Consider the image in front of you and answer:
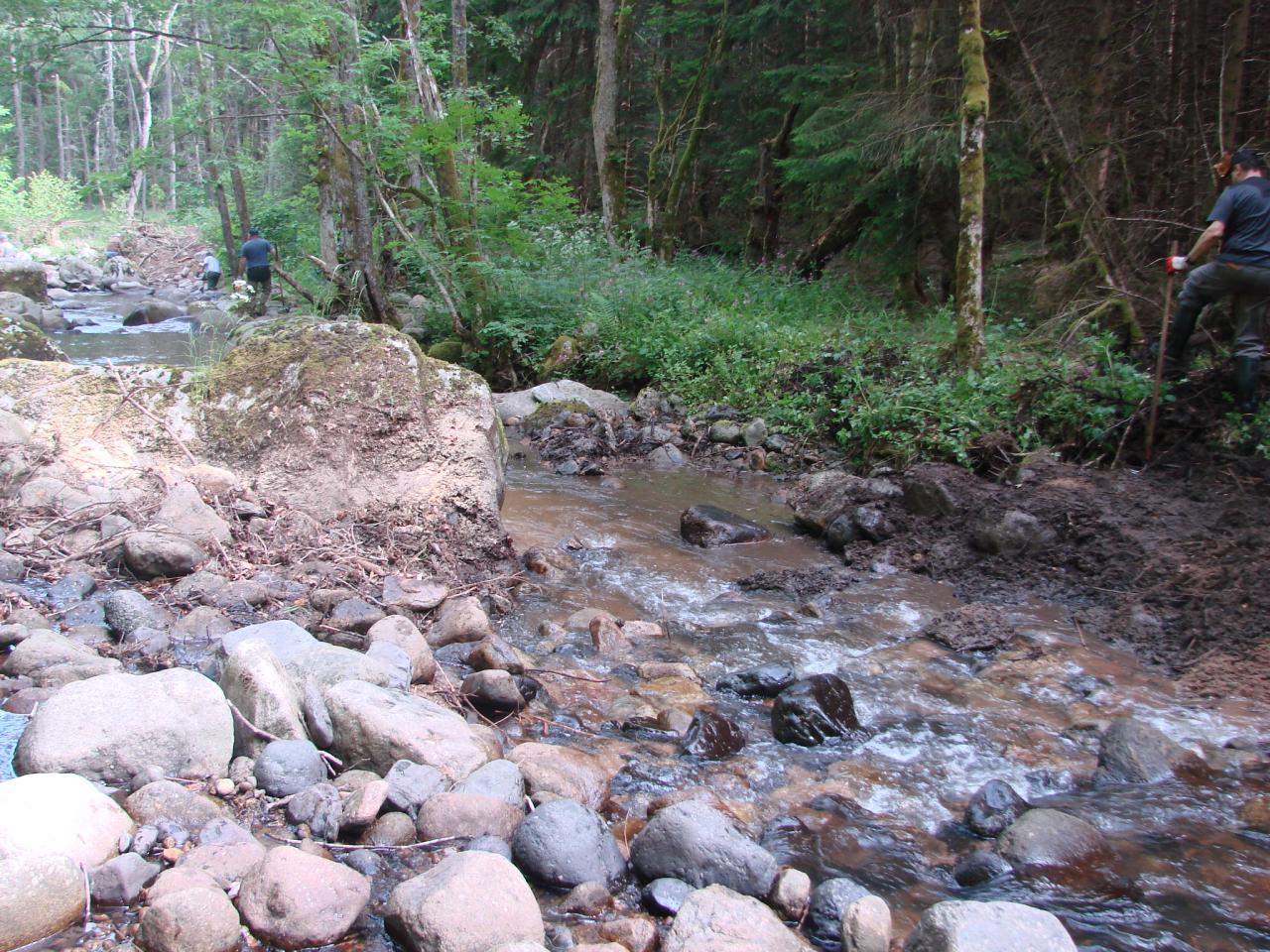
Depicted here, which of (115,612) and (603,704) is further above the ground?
(115,612)

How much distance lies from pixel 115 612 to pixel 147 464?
184 centimetres

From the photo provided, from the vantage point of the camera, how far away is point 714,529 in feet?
24.9

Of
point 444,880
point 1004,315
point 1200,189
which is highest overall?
point 1200,189

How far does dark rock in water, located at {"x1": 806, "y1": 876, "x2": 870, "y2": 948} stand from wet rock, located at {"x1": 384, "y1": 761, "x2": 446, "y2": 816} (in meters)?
1.36

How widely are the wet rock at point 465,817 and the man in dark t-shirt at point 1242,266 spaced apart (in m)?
6.36

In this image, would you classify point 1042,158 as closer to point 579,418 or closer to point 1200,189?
point 1200,189

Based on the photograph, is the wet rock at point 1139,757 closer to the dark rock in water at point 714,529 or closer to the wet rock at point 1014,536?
the wet rock at point 1014,536

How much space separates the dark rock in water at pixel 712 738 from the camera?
13.8 feet

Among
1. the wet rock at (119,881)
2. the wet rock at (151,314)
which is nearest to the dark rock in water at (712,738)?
the wet rock at (119,881)

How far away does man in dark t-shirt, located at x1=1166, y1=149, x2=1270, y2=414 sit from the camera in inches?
257

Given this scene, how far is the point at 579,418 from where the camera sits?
37.0 ft

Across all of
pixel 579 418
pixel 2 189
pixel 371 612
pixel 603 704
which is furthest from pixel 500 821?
pixel 2 189

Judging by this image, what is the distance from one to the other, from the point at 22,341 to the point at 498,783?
8.24m

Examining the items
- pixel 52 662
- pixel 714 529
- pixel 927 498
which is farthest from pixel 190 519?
pixel 927 498
